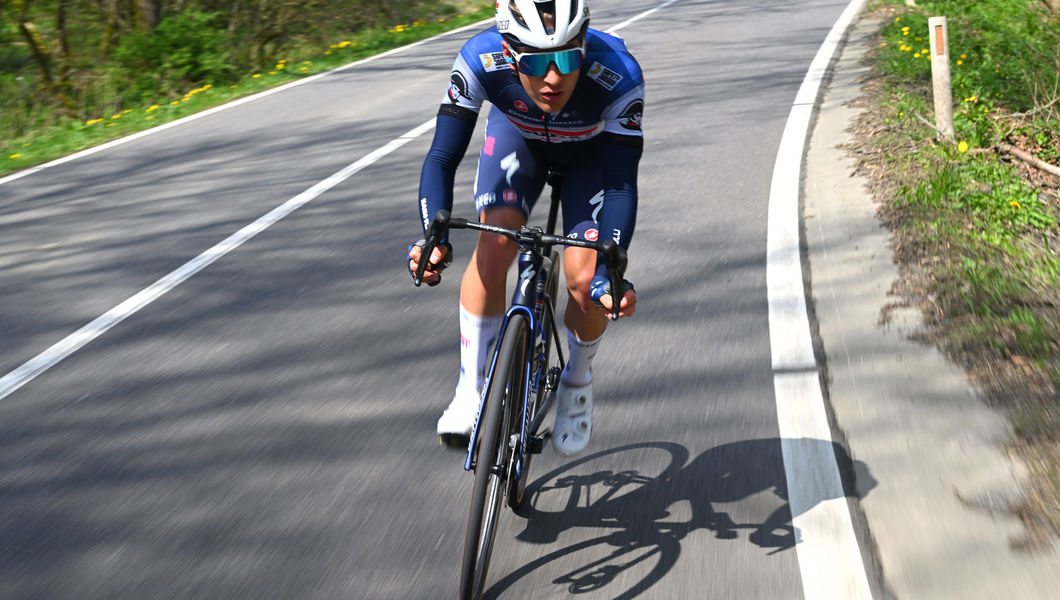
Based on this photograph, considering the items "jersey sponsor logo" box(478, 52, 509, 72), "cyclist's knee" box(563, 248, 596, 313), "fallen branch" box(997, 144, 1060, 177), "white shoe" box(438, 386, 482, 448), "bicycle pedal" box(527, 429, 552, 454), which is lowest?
"fallen branch" box(997, 144, 1060, 177)

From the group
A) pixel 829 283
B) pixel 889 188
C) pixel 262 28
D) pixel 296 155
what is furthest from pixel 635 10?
pixel 829 283

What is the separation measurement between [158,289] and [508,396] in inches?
161

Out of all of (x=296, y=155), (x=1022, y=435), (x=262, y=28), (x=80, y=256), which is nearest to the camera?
(x=1022, y=435)

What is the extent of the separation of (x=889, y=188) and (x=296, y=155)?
5658 millimetres

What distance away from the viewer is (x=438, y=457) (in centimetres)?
409

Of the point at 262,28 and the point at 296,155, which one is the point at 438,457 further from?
the point at 262,28

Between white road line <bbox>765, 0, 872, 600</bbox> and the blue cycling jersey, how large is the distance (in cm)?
117

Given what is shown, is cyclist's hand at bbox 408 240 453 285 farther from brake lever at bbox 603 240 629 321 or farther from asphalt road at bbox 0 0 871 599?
asphalt road at bbox 0 0 871 599

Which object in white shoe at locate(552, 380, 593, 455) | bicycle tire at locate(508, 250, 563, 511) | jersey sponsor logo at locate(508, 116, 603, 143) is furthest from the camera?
white shoe at locate(552, 380, 593, 455)

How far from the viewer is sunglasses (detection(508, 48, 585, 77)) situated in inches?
120

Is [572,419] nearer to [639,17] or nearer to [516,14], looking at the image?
[516,14]

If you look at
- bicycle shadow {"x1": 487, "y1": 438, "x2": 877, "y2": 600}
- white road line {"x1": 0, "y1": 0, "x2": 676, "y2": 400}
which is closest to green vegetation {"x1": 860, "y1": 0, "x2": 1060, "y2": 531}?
bicycle shadow {"x1": 487, "y1": 438, "x2": 877, "y2": 600}

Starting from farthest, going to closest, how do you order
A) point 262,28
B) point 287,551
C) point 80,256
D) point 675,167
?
1. point 262,28
2. point 675,167
3. point 80,256
4. point 287,551

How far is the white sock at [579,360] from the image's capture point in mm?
3697
